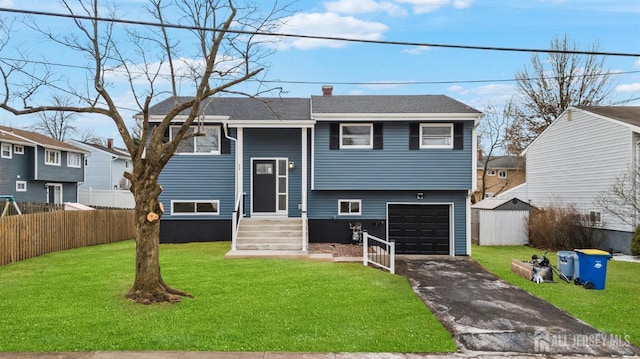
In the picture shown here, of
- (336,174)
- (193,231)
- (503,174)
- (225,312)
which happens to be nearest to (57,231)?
(193,231)

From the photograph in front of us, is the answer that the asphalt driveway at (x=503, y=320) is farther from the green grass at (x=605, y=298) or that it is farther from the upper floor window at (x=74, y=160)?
the upper floor window at (x=74, y=160)

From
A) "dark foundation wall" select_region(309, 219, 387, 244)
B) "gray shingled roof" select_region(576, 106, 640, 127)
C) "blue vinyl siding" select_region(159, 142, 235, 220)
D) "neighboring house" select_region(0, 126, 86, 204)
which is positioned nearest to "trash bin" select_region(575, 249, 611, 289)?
"dark foundation wall" select_region(309, 219, 387, 244)

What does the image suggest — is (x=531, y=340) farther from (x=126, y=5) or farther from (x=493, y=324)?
(x=126, y=5)

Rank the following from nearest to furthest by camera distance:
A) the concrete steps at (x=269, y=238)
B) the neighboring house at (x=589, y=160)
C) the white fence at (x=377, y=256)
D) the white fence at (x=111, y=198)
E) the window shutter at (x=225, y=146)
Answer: the white fence at (x=377, y=256)
the concrete steps at (x=269, y=238)
the window shutter at (x=225, y=146)
the neighboring house at (x=589, y=160)
the white fence at (x=111, y=198)

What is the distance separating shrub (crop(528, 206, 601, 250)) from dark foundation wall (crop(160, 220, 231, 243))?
13.3 metres

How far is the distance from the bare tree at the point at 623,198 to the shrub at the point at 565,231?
1.13m

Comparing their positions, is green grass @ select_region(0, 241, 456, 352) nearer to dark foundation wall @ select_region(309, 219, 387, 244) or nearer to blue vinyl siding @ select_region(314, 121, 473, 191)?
dark foundation wall @ select_region(309, 219, 387, 244)

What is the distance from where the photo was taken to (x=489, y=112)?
104ft

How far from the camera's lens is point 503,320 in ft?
22.9

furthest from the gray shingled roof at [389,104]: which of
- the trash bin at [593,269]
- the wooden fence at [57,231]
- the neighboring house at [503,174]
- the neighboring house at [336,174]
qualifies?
the neighboring house at [503,174]

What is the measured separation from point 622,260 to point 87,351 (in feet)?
51.9

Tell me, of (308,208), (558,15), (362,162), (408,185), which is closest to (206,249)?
(308,208)

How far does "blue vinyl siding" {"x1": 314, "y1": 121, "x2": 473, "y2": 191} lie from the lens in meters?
14.2

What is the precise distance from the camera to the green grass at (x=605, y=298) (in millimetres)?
6676
